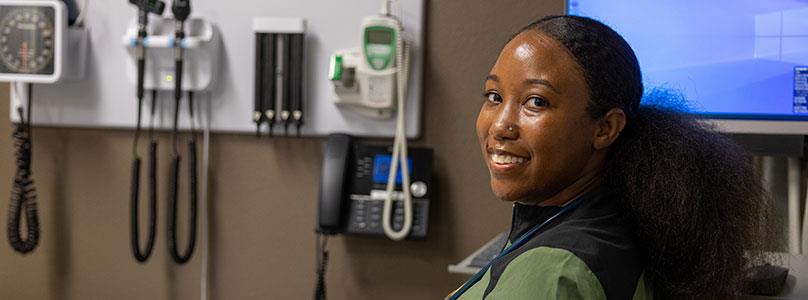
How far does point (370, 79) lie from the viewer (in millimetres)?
2148

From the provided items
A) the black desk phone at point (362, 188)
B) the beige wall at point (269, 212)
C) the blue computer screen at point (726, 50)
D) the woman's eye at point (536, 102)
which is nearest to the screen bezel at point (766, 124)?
the blue computer screen at point (726, 50)

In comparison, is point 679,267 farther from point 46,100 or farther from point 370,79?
point 46,100

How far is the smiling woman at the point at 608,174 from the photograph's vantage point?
104cm

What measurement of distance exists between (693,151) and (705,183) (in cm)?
4

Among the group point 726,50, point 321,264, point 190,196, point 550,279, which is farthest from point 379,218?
point 550,279

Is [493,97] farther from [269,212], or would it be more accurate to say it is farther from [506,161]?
[269,212]

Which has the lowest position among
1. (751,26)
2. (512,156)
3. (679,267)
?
(679,267)

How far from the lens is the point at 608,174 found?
1098 millimetres

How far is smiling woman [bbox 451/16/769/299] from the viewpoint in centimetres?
104

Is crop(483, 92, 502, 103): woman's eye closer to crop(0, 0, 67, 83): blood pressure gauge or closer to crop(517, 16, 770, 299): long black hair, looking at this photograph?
crop(517, 16, 770, 299): long black hair

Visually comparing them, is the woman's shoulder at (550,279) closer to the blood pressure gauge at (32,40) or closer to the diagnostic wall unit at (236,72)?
the diagnostic wall unit at (236,72)

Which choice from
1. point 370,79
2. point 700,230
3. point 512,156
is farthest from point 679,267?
point 370,79

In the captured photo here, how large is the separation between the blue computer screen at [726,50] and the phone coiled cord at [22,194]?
4.18 ft

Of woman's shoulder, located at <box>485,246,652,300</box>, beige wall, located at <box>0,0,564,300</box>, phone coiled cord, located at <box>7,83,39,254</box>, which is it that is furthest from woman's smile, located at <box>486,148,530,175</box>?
phone coiled cord, located at <box>7,83,39,254</box>
